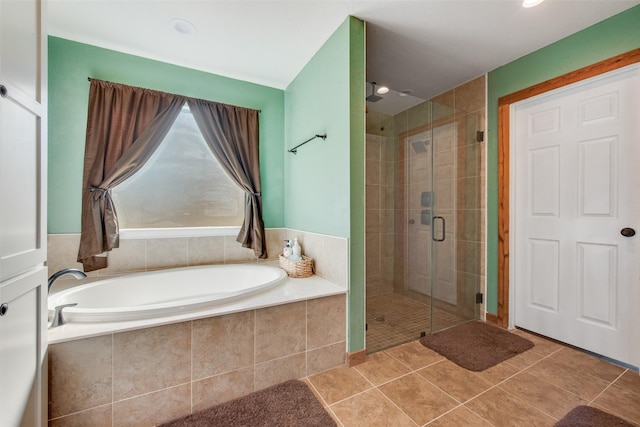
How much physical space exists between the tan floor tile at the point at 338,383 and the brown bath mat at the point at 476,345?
734mm

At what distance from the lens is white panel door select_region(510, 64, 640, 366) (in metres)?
1.74

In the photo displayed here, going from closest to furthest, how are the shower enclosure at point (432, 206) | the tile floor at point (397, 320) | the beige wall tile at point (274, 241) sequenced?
the tile floor at point (397, 320), the shower enclosure at point (432, 206), the beige wall tile at point (274, 241)

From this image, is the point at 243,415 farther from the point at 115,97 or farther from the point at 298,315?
the point at 115,97

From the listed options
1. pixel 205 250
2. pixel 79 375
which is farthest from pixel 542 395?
pixel 205 250

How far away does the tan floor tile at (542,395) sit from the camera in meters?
1.40

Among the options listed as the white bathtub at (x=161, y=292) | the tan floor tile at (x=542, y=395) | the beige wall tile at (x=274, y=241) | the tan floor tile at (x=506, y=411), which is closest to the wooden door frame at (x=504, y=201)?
the tan floor tile at (x=542, y=395)

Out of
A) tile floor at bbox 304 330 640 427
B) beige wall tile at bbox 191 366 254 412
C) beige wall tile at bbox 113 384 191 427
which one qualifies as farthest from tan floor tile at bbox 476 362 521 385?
beige wall tile at bbox 113 384 191 427

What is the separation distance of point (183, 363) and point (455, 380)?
1631 millimetres

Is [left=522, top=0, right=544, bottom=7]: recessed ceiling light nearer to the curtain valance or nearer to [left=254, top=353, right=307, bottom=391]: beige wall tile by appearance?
the curtain valance

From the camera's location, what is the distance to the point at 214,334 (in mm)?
1416

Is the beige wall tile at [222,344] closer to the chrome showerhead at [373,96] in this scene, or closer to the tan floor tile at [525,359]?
the tan floor tile at [525,359]

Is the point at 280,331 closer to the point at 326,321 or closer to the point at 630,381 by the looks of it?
the point at 326,321

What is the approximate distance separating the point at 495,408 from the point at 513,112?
2.34 meters

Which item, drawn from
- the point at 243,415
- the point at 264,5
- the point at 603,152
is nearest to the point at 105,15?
the point at 264,5
